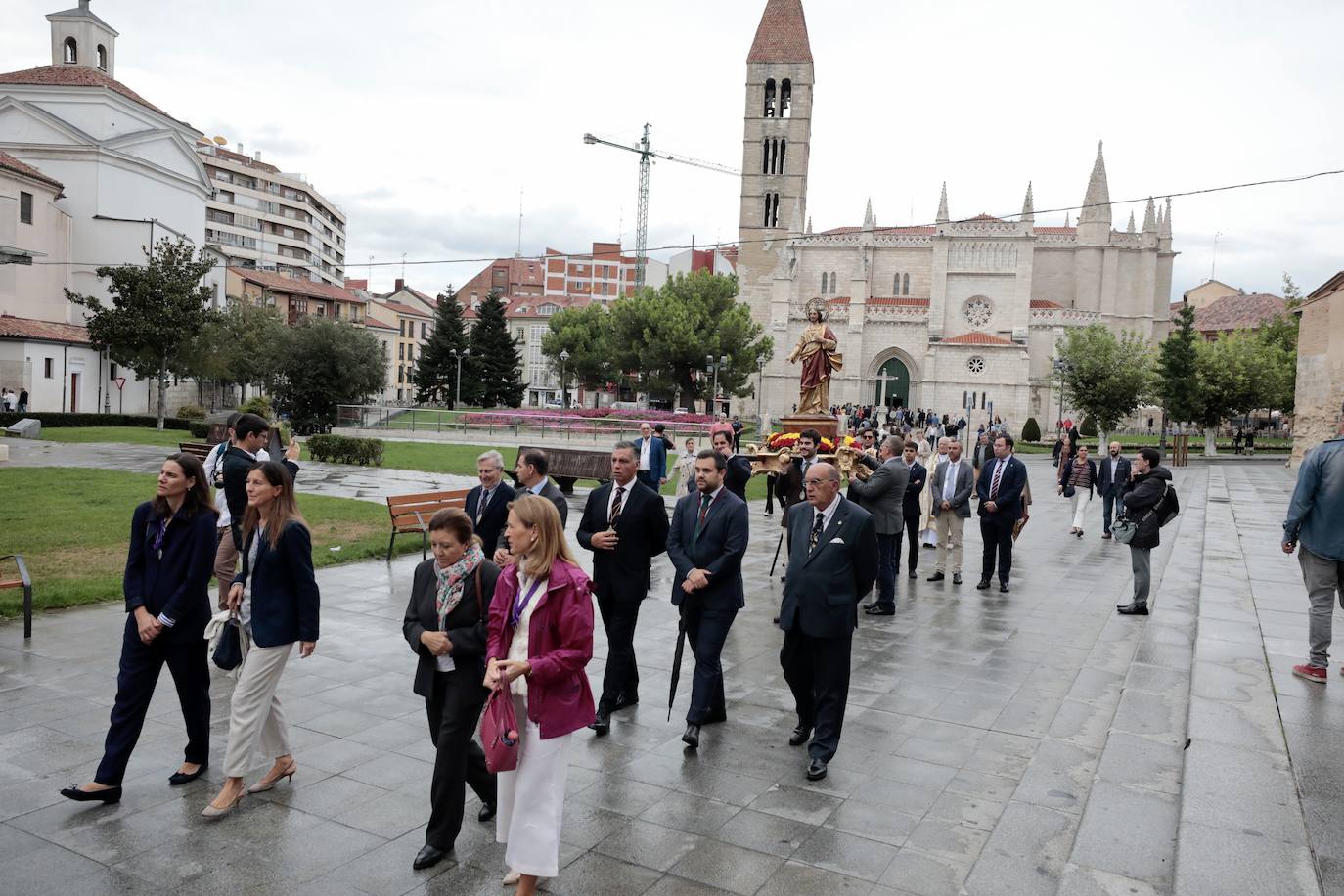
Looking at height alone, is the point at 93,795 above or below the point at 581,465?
below

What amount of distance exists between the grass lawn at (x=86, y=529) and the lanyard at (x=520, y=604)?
22.7 feet

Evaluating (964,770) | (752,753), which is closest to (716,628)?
(752,753)

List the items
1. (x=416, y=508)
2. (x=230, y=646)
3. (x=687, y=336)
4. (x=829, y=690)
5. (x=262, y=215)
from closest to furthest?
1. (x=230, y=646)
2. (x=829, y=690)
3. (x=416, y=508)
4. (x=687, y=336)
5. (x=262, y=215)

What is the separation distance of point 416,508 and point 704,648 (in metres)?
7.12

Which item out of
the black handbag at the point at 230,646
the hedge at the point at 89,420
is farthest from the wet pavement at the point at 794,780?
the hedge at the point at 89,420

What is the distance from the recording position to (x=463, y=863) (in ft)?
13.8

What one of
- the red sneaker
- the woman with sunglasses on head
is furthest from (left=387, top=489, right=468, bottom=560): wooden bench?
the red sneaker

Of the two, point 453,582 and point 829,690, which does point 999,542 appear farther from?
point 453,582

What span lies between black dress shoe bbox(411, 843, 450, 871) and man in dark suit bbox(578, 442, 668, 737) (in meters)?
1.89

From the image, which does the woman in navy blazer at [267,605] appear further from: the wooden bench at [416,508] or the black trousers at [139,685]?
the wooden bench at [416,508]

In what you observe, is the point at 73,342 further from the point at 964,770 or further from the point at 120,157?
the point at 964,770

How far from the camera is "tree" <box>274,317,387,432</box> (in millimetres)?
36938

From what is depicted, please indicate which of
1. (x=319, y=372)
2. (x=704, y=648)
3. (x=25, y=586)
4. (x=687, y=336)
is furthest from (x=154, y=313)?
(x=704, y=648)

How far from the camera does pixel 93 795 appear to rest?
182 inches
